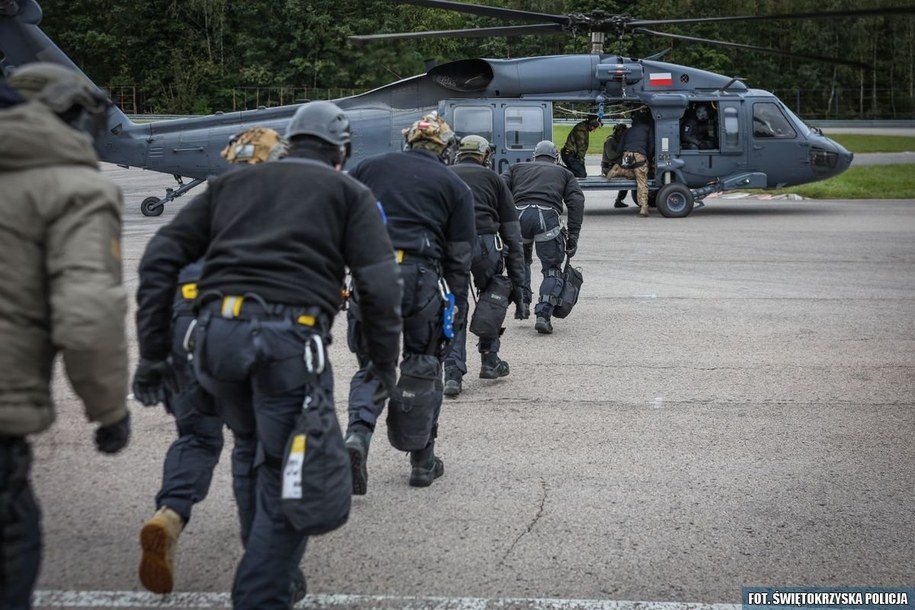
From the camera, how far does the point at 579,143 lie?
21047 millimetres

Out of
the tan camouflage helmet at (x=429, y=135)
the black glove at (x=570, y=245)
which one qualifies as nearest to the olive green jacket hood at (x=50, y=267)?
the tan camouflage helmet at (x=429, y=135)

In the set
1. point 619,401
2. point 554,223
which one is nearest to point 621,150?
point 554,223

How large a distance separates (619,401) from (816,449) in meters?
1.54

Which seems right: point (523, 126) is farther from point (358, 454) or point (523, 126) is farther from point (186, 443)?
point (186, 443)

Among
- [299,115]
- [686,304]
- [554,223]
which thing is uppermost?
[299,115]

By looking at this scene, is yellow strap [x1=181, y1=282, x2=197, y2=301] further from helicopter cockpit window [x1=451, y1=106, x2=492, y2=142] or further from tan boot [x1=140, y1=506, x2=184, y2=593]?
helicopter cockpit window [x1=451, y1=106, x2=492, y2=142]

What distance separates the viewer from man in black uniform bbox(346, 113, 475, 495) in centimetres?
550

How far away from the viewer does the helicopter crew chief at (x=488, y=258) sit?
7.63m

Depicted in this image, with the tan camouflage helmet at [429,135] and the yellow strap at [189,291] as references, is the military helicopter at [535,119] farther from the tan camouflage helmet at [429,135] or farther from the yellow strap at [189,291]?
the yellow strap at [189,291]

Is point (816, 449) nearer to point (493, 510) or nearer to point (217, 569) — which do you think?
point (493, 510)

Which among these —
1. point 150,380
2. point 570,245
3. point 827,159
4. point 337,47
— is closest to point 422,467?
point 150,380

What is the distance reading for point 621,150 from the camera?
21.4m

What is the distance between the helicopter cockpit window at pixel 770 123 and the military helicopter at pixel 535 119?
0.02 metres

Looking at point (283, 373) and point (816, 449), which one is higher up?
point (283, 373)
